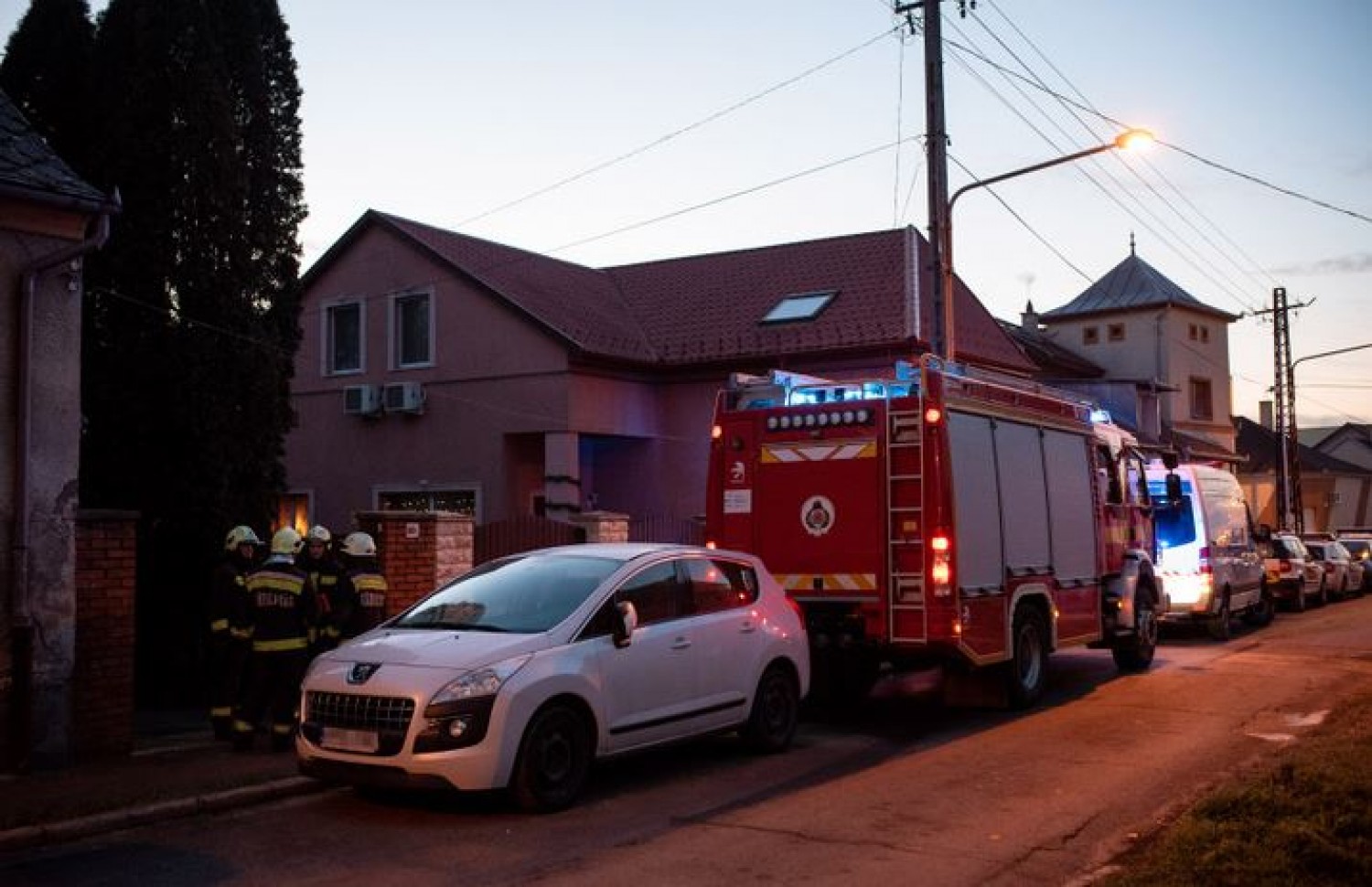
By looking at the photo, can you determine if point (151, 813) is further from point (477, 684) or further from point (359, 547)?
point (359, 547)

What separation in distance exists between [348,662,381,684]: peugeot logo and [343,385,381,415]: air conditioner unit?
18.0m

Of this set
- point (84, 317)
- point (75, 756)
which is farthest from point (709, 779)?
point (84, 317)

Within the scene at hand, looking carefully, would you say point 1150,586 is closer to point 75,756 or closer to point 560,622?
point 560,622

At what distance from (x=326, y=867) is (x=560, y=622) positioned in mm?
2162

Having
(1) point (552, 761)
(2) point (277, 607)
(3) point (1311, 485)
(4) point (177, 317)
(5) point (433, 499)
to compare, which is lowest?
(1) point (552, 761)

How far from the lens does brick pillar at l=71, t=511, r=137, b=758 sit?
9188mm

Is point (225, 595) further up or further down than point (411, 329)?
further down

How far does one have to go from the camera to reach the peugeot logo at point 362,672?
7.72 m

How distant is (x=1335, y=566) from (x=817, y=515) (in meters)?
23.0

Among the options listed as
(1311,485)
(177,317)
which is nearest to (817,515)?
(177,317)

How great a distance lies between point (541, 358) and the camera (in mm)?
23375

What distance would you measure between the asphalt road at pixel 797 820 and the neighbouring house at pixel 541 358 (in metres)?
12.7

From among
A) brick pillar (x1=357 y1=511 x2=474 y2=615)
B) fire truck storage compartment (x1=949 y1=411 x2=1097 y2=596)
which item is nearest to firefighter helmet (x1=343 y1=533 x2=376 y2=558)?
brick pillar (x1=357 y1=511 x2=474 y2=615)

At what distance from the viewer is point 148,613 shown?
12500 mm
